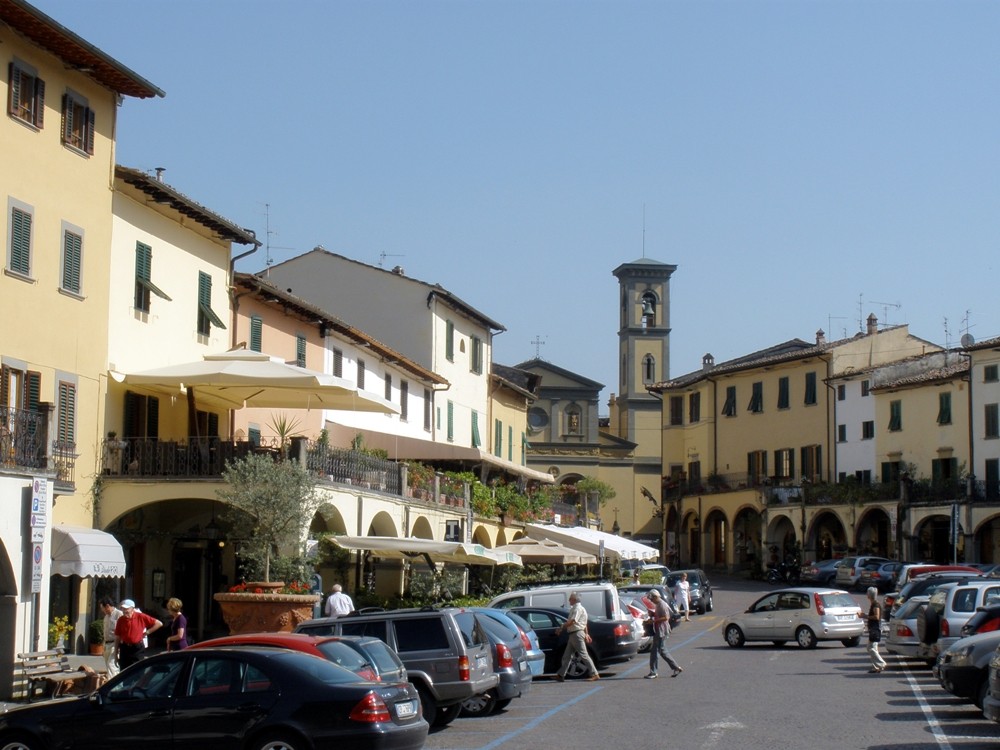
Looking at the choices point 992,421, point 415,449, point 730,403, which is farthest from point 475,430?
point 730,403

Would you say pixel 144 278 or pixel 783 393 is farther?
pixel 783 393

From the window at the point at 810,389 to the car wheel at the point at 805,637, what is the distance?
132 feet

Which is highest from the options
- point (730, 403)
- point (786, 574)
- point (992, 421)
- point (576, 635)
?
point (730, 403)

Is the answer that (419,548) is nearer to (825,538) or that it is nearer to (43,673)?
(43,673)

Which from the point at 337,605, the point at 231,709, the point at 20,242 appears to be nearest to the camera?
the point at 231,709

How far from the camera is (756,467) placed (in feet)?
249

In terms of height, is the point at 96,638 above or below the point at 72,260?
below

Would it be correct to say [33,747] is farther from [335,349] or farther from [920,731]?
[335,349]

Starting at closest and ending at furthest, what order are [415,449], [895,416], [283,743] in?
[283,743] < [415,449] < [895,416]

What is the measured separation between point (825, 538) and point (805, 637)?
3908 centimetres

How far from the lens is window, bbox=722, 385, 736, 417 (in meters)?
77.9

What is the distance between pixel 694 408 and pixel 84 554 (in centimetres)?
6084

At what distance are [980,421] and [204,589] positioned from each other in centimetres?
3960

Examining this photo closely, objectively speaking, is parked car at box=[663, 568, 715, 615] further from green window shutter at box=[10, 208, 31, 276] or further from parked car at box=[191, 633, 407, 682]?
parked car at box=[191, 633, 407, 682]
